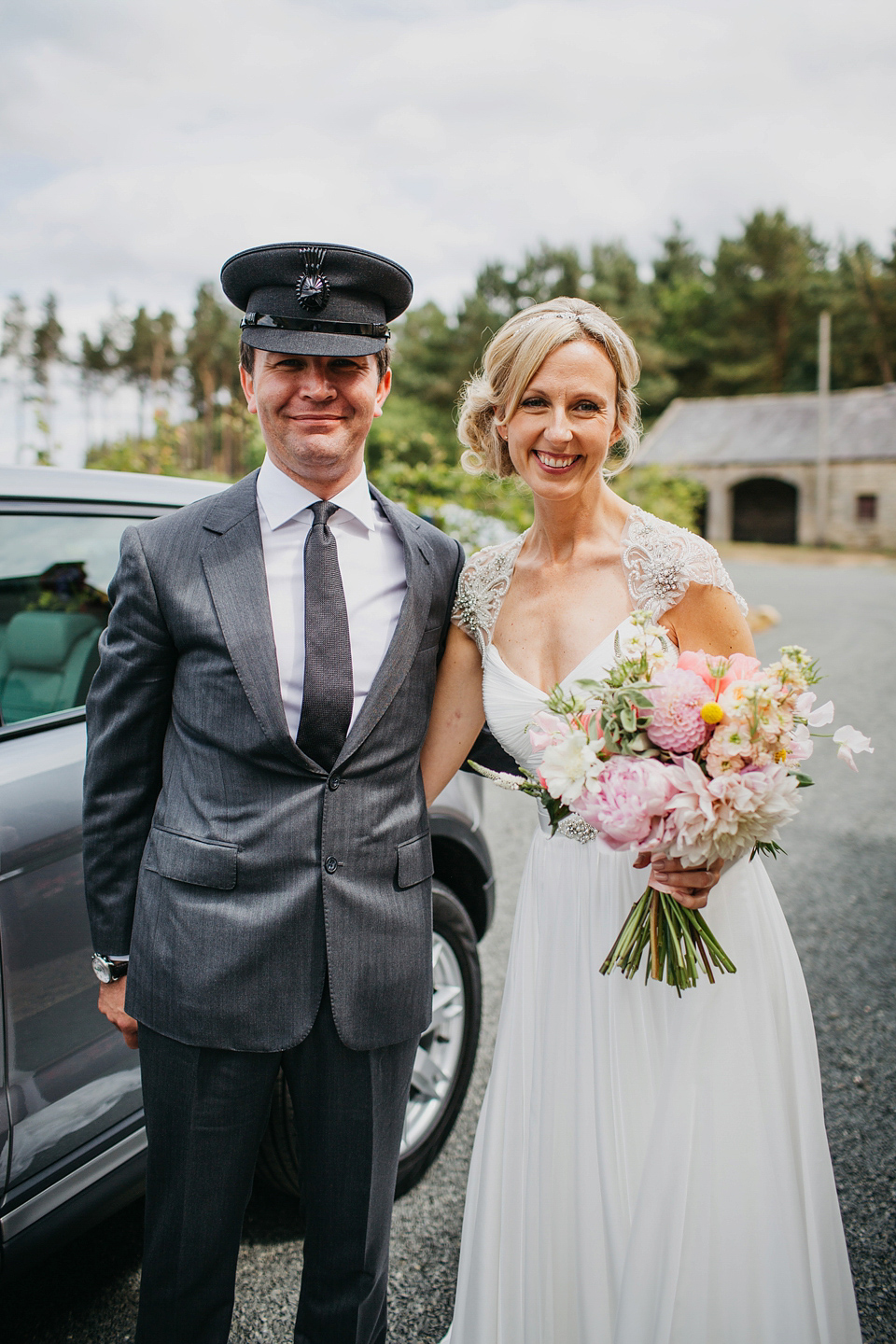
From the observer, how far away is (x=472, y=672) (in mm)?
2117

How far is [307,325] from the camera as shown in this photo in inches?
67.3

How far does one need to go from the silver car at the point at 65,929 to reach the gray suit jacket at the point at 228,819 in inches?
7.6

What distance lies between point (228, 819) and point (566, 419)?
44.1 inches

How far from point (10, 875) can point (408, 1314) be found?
4.79ft

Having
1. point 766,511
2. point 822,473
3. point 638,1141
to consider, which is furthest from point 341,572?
point 766,511

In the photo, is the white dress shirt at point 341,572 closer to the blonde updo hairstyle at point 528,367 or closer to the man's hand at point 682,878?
the blonde updo hairstyle at point 528,367

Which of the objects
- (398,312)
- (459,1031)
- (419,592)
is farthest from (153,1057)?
(398,312)

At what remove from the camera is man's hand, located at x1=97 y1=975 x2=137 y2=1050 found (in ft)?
5.76

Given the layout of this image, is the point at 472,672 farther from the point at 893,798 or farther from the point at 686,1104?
the point at 893,798

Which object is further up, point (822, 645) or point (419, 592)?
point (419, 592)

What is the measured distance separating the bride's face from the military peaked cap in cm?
41

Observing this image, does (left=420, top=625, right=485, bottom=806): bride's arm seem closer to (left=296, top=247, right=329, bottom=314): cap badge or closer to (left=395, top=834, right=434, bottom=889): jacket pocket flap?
(left=395, top=834, right=434, bottom=889): jacket pocket flap

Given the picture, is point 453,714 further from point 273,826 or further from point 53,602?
point 53,602

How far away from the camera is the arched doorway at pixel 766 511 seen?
3875cm
